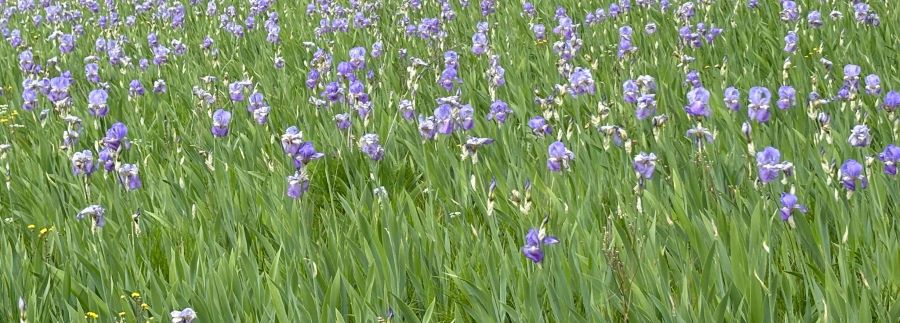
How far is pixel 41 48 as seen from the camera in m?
6.98

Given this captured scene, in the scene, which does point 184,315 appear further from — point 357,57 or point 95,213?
point 357,57

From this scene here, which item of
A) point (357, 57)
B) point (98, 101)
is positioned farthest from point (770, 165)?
point (98, 101)

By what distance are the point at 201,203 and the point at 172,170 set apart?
408mm

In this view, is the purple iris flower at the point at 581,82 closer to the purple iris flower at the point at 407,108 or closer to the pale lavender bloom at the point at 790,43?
the purple iris flower at the point at 407,108

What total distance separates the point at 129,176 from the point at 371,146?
71cm

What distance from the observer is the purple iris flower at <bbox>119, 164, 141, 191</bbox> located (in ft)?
10.4

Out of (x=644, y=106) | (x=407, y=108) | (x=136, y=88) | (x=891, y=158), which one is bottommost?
(x=136, y=88)

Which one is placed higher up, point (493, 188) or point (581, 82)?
point (493, 188)

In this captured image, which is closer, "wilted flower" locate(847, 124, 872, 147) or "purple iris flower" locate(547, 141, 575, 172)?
"wilted flower" locate(847, 124, 872, 147)

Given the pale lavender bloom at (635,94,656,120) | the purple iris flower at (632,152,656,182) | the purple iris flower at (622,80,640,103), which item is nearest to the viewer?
the purple iris flower at (632,152,656,182)

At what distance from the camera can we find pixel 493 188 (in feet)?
8.25

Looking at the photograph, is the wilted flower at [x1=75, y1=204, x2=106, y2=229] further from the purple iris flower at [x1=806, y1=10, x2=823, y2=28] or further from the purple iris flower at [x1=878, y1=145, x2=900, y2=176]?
the purple iris flower at [x1=806, y1=10, x2=823, y2=28]

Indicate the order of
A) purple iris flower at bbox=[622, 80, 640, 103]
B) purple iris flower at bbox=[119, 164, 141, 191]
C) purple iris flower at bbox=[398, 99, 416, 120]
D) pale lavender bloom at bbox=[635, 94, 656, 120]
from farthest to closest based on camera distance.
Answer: purple iris flower at bbox=[398, 99, 416, 120], purple iris flower at bbox=[622, 80, 640, 103], pale lavender bloom at bbox=[635, 94, 656, 120], purple iris flower at bbox=[119, 164, 141, 191]

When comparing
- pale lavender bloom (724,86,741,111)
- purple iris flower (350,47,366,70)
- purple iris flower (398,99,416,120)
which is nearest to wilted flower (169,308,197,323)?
purple iris flower (398,99,416,120)
